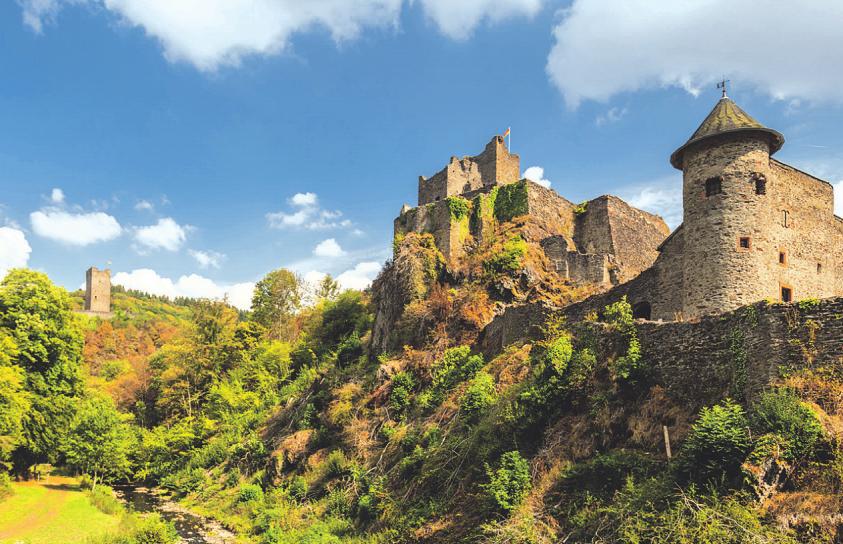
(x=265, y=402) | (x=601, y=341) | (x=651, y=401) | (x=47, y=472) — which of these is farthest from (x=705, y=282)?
(x=47, y=472)

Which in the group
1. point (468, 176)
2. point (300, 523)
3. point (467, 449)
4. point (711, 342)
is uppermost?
point (468, 176)

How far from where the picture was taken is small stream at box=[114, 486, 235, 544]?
1003 inches

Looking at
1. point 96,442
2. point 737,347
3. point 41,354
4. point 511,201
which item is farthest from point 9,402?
point 737,347

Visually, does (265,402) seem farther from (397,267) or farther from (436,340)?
(436,340)

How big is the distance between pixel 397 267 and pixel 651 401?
18.9 metres

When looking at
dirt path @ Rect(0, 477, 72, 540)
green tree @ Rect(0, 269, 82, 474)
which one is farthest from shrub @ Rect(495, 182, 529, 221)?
dirt path @ Rect(0, 477, 72, 540)

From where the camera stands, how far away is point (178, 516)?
29781 mm

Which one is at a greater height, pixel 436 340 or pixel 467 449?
pixel 436 340

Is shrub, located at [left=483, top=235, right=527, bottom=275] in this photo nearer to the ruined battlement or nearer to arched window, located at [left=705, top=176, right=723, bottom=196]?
the ruined battlement

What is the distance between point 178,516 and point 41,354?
421 inches

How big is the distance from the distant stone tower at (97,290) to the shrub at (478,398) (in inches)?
3715

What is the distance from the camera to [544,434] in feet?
49.6

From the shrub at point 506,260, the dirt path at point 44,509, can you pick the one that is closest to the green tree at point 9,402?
the dirt path at point 44,509

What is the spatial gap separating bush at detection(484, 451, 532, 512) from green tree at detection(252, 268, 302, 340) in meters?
39.0
